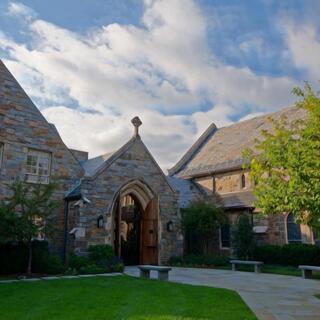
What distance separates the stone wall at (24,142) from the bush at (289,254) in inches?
423

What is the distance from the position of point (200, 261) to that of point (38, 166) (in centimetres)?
1003

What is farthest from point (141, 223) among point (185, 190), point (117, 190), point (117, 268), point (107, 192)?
point (185, 190)

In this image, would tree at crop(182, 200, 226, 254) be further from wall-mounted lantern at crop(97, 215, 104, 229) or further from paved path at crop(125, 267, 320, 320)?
paved path at crop(125, 267, 320, 320)

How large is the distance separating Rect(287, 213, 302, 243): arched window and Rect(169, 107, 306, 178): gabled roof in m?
5.02

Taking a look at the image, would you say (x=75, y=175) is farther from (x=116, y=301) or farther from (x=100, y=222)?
(x=116, y=301)

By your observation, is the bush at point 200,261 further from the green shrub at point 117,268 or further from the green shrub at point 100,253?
the green shrub at point 117,268

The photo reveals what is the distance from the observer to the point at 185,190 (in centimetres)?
2667

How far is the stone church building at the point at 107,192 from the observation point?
17562 millimetres

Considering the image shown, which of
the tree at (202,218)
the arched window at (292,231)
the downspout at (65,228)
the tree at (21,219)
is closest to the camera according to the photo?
the tree at (21,219)

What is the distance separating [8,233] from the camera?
1345cm

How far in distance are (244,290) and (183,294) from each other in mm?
2294

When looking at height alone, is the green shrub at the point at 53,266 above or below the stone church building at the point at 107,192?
below

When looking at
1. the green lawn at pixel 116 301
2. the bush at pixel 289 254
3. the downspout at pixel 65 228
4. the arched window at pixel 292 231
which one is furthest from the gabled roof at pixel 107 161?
the arched window at pixel 292 231

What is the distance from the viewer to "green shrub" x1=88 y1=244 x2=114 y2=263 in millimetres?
16438
